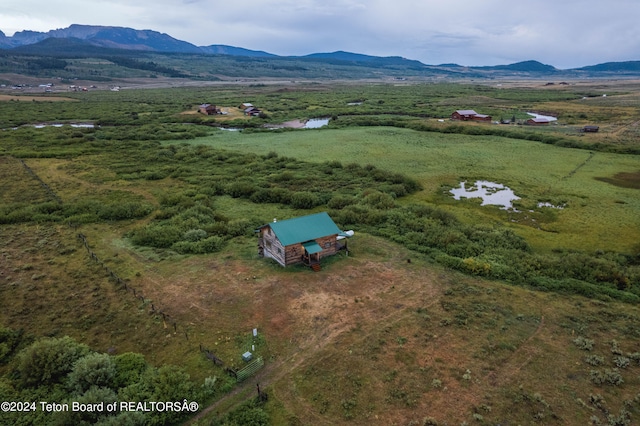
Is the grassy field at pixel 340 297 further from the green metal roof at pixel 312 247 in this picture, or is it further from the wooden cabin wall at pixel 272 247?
the green metal roof at pixel 312 247

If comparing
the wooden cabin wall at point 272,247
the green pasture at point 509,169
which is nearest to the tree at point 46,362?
the wooden cabin wall at point 272,247

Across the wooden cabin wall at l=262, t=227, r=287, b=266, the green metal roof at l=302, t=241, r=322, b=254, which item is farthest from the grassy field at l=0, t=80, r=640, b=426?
the green metal roof at l=302, t=241, r=322, b=254

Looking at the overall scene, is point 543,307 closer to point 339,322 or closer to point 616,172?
point 339,322

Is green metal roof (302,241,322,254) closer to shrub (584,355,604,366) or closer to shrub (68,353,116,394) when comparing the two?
shrub (68,353,116,394)

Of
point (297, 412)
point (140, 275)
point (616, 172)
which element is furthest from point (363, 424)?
point (616, 172)

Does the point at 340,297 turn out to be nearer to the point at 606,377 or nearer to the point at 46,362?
the point at 606,377

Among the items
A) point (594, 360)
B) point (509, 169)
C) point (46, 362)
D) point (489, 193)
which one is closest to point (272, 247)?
point (46, 362)

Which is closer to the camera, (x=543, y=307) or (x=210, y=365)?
(x=210, y=365)
